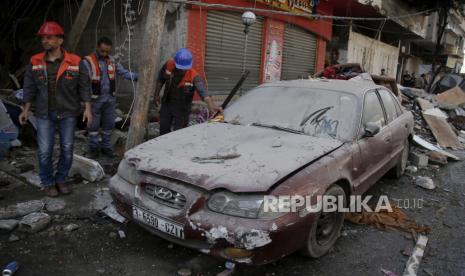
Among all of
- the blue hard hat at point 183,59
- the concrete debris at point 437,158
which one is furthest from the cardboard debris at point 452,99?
the blue hard hat at point 183,59

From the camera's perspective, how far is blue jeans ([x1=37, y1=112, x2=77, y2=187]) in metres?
3.95

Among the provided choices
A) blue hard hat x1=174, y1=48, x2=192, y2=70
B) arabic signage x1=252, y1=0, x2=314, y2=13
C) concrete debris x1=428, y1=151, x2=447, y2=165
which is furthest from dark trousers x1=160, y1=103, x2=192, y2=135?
arabic signage x1=252, y1=0, x2=314, y2=13

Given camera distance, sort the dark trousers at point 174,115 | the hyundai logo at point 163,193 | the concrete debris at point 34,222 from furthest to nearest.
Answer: the dark trousers at point 174,115 → the concrete debris at point 34,222 → the hyundai logo at point 163,193

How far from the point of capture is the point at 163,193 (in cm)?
291

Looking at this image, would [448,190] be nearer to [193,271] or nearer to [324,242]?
[324,242]

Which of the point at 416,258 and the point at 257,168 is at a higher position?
the point at 257,168

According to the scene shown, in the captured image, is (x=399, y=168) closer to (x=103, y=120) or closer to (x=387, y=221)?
(x=387, y=221)

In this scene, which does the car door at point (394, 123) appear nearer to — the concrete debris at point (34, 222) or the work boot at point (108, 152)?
the work boot at point (108, 152)

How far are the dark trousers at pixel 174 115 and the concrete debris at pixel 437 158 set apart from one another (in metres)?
4.70

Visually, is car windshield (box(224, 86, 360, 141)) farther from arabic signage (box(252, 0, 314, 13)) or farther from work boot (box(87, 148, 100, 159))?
arabic signage (box(252, 0, 314, 13))

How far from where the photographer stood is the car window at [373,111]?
4.11m

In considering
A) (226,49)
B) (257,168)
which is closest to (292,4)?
(226,49)

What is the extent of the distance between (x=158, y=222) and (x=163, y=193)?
0.21 meters

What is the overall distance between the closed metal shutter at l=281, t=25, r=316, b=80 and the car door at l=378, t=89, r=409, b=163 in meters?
5.97
